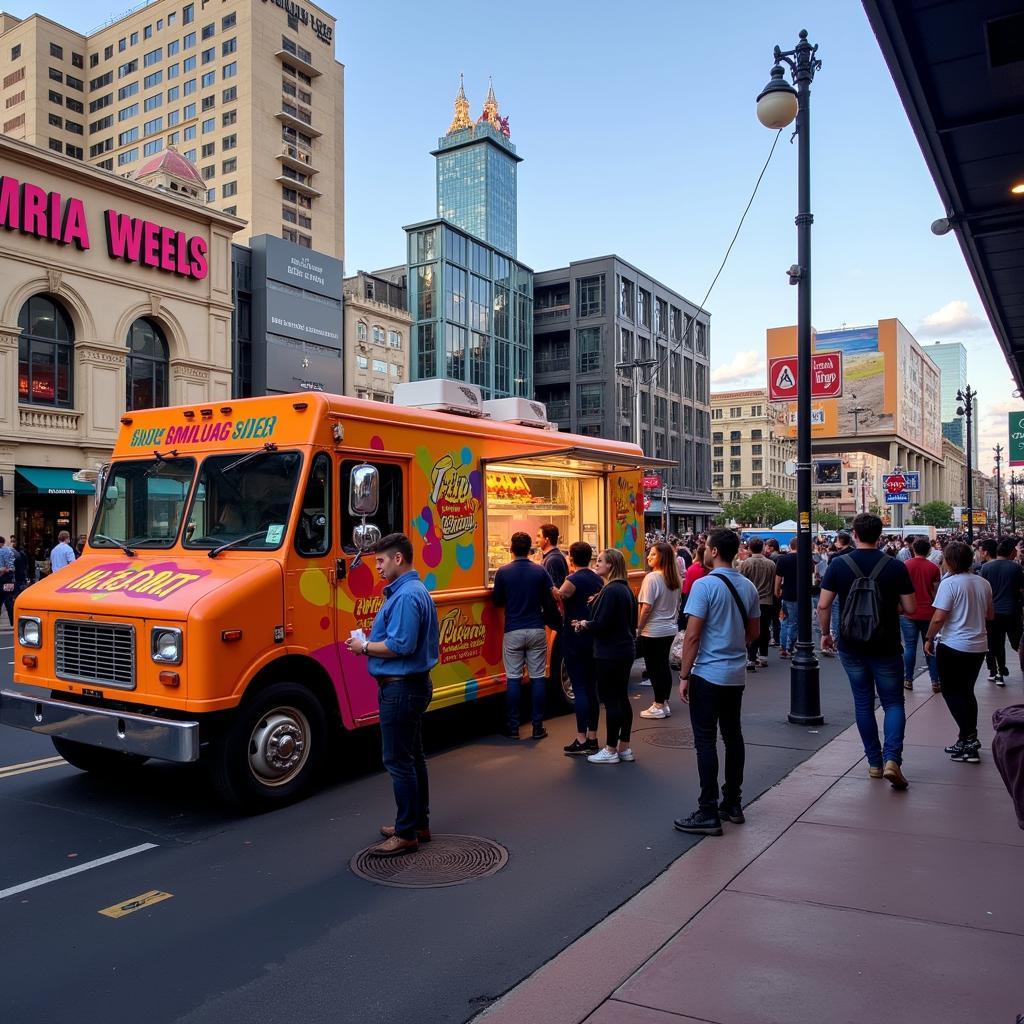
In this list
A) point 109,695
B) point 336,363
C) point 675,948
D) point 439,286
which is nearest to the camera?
point 675,948

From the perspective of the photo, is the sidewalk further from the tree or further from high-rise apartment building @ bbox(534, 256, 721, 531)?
the tree

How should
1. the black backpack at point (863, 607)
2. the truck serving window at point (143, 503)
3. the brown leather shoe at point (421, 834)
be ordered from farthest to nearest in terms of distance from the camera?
the truck serving window at point (143, 503) → the black backpack at point (863, 607) → the brown leather shoe at point (421, 834)

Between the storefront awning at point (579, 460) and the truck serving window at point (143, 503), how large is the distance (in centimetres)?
293

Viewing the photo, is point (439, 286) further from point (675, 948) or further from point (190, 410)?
point (675, 948)

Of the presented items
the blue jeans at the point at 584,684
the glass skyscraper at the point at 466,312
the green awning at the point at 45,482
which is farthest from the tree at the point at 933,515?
the blue jeans at the point at 584,684

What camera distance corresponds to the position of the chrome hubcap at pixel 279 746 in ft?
19.5

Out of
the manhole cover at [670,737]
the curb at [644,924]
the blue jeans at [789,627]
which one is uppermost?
the blue jeans at [789,627]

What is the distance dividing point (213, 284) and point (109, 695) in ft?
107

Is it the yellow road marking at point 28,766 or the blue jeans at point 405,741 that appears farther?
the yellow road marking at point 28,766

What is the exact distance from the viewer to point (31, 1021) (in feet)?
11.1

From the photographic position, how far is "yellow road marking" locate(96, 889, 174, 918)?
Result: 436 cm

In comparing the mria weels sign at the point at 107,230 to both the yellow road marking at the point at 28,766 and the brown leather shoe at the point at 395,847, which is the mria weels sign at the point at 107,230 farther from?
the brown leather shoe at the point at 395,847

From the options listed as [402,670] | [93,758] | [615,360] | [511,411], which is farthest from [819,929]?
[615,360]

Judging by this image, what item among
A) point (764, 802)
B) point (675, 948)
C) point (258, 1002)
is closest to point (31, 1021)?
point (258, 1002)
